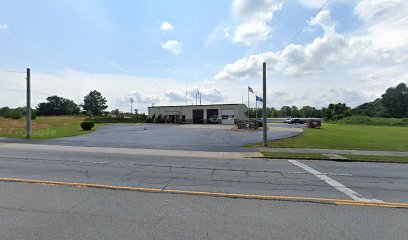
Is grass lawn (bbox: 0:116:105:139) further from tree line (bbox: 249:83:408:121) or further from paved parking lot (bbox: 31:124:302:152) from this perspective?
tree line (bbox: 249:83:408:121)

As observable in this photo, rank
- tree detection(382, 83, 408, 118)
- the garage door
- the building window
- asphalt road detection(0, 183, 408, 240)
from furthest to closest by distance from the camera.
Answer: tree detection(382, 83, 408, 118)
the building window
the garage door
asphalt road detection(0, 183, 408, 240)

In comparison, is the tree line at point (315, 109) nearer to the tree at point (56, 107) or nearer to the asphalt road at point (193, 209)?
the tree at point (56, 107)

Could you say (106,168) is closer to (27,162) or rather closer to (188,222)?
(27,162)

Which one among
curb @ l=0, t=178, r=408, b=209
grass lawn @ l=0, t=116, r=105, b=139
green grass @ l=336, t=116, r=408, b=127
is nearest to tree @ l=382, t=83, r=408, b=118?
green grass @ l=336, t=116, r=408, b=127

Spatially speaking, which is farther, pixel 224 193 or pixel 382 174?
pixel 382 174

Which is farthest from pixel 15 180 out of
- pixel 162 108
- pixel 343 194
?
pixel 162 108

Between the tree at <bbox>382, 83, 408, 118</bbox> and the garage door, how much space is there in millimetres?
82744

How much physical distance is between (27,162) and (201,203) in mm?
8645

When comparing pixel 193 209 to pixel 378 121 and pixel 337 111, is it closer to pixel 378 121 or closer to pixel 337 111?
pixel 378 121

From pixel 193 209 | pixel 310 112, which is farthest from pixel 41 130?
pixel 310 112

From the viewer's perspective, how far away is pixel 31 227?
13.7ft

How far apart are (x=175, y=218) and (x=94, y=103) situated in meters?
141

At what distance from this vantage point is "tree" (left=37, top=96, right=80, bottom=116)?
4929 inches

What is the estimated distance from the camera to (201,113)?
63.0 meters
